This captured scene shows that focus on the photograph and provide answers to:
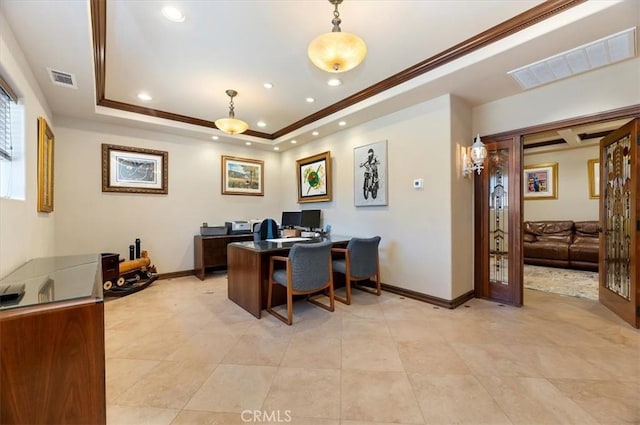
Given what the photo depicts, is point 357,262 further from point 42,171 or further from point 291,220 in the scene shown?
point 42,171

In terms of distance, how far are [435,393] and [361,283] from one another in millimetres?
2528

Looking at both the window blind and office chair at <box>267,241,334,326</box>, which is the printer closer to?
office chair at <box>267,241,334,326</box>

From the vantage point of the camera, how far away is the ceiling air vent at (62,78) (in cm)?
261

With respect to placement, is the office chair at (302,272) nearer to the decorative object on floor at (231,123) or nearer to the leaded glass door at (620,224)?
the decorative object on floor at (231,123)

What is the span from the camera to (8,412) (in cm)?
104

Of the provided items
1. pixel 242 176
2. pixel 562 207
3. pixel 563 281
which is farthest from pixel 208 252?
pixel 562 207

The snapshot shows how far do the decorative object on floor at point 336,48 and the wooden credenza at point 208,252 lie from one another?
3718mm

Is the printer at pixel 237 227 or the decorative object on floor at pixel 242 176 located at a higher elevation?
the decorative object on floor at pixel 242 176

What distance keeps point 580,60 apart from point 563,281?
11.4ft

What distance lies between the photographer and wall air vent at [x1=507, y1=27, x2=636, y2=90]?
226 cm

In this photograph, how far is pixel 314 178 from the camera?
5156mm

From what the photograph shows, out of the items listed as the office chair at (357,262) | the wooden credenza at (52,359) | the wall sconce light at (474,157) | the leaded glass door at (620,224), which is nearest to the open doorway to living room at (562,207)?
the leaded glass door at (620,224)

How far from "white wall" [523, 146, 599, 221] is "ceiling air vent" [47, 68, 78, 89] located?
293 inches

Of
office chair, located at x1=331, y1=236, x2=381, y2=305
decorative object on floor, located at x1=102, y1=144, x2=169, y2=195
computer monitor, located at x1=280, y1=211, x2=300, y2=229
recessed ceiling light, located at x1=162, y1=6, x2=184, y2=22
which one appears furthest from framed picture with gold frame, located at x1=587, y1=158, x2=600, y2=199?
decorative object on floor, located at x1=102, y1=144, x2=169, y2=195
